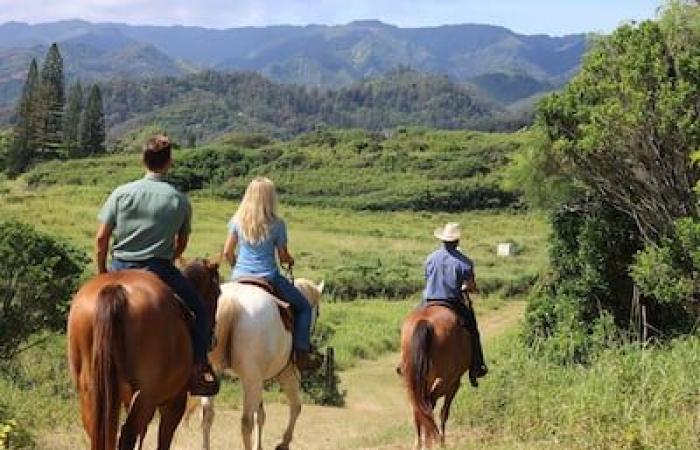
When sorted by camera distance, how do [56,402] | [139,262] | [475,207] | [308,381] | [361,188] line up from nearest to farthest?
[139,262] < [56,402] < [308,381] < [475,207] < [361,188]

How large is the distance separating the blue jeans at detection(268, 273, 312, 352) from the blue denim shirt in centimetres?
193

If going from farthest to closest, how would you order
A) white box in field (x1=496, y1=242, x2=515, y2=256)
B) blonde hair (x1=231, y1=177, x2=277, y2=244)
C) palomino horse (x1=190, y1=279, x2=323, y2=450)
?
white box in field (x1=496, y1=242, x2=515, y2=256) < blonde hair (x1=231, y1=177, x2=277, y2=244) < palomino horse (x1=190, y1=279, x2=323, y2=450)

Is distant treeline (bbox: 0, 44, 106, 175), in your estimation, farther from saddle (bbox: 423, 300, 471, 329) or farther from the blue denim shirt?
saddle (bbox: 423, 300, 471, 329)

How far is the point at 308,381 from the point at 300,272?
22.8 meters

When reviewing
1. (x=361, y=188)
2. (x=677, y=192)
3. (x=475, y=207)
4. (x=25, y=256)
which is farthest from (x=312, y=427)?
(x=361, y=188)

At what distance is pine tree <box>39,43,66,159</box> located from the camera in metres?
101

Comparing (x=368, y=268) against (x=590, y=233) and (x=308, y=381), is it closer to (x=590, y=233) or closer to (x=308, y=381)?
(x=308, y=381)

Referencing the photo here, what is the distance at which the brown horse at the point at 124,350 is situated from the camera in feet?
19.0

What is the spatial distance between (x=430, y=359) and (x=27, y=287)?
7.77 m

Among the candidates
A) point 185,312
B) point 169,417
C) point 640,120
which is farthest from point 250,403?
point 640,120

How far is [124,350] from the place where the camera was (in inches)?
234

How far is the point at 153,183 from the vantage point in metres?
6.66

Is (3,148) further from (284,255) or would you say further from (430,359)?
(284,255)

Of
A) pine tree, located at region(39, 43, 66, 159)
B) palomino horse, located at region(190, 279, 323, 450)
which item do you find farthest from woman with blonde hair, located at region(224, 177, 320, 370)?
pine tree, located at region(39, 43, 66, 159)
